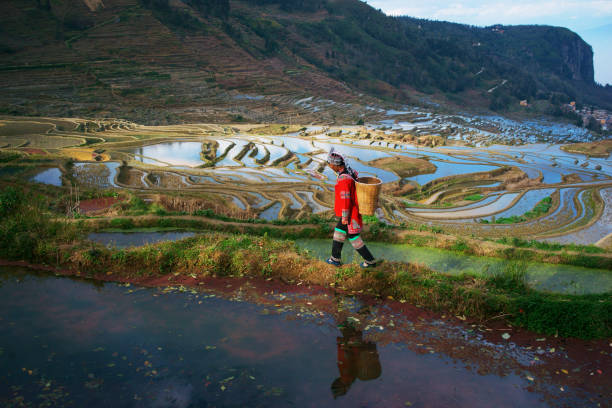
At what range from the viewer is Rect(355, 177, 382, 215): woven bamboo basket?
5.67m

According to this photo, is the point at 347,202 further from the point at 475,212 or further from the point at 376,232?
the point at 475,212

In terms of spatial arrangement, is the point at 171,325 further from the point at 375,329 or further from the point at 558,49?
the point at 558,49

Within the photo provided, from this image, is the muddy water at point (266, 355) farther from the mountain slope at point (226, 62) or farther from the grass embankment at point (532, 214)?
the mountain slope at point (226, 62)

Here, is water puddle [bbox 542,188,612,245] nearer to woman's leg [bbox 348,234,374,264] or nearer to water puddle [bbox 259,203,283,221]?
water puddle [bbox 259,203,283,221]

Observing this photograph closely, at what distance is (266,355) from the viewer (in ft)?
13.1

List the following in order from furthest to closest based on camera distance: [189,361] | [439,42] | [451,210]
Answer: [439,42] → [451,210] → [189,361]

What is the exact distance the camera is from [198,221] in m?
8.36

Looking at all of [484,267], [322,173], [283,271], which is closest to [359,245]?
[283,271]

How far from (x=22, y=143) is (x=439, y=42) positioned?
91674 mm

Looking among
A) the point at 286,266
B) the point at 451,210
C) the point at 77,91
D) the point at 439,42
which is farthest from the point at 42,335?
the point at 439,42

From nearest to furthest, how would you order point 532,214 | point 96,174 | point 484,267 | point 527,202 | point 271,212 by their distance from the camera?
point 484,267
point 271,212
point 532,214
point 96,174
point 527,202

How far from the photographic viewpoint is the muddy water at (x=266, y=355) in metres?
3.44

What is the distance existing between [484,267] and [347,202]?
2.90 m

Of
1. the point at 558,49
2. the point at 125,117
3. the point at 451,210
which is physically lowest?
the point at 451,210
